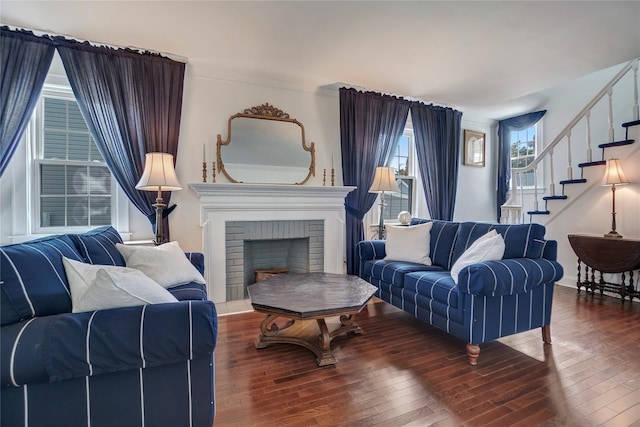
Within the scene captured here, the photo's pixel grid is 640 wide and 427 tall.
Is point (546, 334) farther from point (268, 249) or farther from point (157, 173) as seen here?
point (157, 173)

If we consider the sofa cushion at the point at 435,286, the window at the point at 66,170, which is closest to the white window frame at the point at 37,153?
the window at the point at 66,170

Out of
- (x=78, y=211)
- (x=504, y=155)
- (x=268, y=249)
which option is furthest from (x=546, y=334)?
(x=78, y=211)

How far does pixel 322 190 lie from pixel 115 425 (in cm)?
289

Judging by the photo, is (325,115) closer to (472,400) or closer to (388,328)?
(388,328)

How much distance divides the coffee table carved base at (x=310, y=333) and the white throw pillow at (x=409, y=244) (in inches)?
33.3

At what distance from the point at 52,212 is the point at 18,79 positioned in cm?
114

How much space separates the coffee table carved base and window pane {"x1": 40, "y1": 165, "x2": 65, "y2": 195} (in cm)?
234

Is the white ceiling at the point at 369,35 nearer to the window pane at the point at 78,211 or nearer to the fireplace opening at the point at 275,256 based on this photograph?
the window pane at the point at 78,211

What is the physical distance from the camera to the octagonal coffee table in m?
2.03

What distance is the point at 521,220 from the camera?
184 inches

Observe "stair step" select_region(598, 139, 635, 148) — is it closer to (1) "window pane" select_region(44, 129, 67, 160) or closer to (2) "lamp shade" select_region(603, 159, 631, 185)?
(2) "lamp shade" select_region(603, 159, 631, 185)

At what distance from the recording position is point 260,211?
3541mm

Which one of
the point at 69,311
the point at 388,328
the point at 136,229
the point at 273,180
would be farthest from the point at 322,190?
the point at 69,311

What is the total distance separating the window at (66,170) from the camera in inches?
Answer: 115
